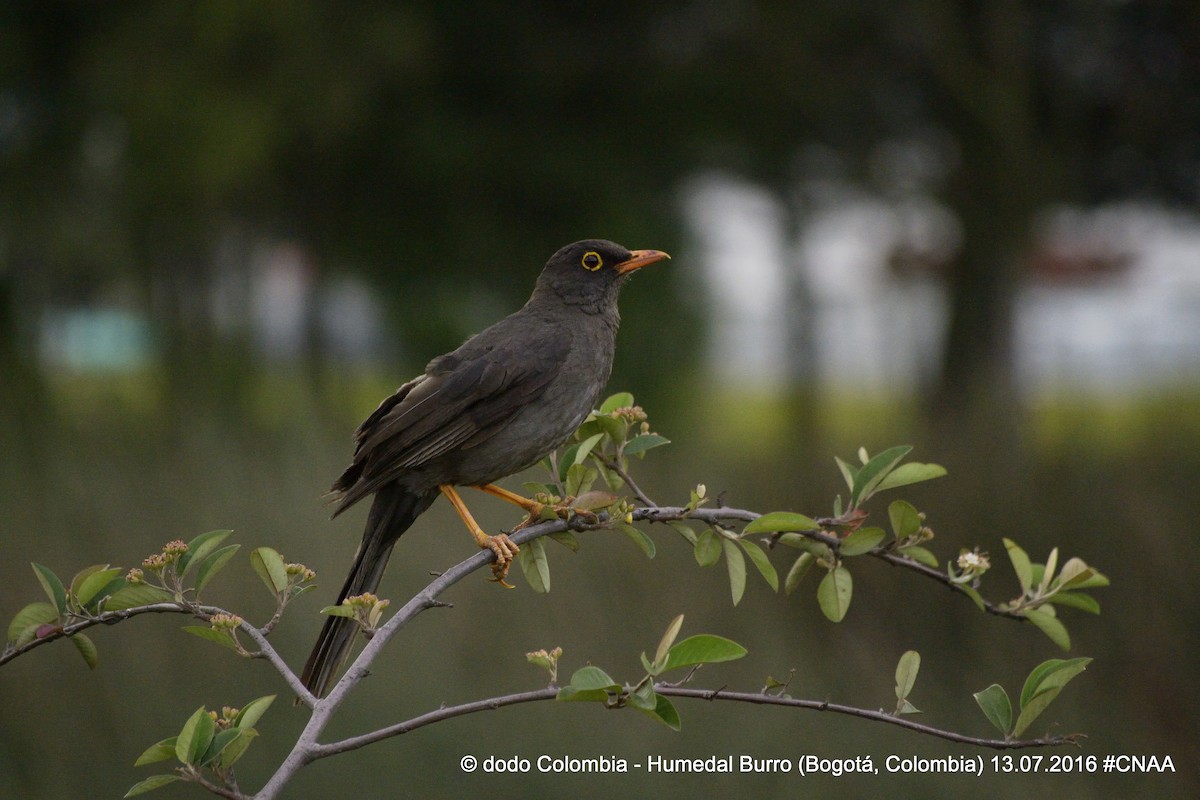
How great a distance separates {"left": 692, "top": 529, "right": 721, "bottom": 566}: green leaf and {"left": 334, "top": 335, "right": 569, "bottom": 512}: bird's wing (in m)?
1.13

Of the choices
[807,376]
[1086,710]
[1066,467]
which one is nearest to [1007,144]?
[807,376]

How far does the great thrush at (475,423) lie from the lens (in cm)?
339

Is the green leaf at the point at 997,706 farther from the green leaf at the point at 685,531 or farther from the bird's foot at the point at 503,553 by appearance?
the bird's foot at the point at 503,553

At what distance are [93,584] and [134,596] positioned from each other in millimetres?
77

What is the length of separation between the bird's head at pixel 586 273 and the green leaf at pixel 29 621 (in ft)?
7.34

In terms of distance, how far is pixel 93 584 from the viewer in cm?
216

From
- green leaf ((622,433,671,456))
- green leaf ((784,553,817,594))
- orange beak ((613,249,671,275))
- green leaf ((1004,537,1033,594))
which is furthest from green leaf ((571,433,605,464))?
orange beak ((613,249,671,275))

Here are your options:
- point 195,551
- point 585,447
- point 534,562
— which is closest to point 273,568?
point 195,551

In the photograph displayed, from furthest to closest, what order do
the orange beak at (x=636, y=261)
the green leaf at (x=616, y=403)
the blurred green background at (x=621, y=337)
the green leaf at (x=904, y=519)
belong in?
the blurred green background at (x=621, y=337), the orange beak at (x=636, y=261), the green leaf at (x=616, y=403), the green leaf at (x=904, y=519)

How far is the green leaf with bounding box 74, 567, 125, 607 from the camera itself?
215cm

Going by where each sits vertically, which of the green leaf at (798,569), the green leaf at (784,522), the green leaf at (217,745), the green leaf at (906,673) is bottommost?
the green leaf at (906,673)

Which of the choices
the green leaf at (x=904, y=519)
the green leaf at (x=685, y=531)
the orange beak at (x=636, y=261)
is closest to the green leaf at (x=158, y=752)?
the green leaf at (x=685, y=531)

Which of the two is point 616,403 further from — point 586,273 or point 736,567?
point 586,273

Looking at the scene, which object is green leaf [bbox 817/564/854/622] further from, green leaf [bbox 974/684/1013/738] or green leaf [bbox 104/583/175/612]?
green leaf [bbox 104/583/175/612]
